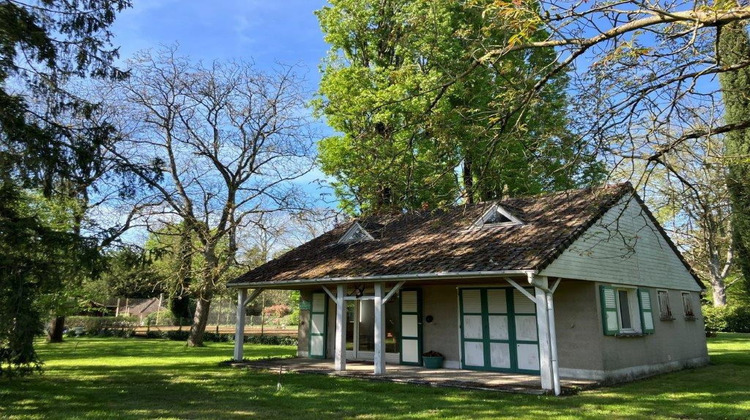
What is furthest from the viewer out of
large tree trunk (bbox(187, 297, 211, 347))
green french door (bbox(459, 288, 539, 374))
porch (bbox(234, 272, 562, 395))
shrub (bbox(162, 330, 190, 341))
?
shrub (bbox(162, 330, 190, 341))

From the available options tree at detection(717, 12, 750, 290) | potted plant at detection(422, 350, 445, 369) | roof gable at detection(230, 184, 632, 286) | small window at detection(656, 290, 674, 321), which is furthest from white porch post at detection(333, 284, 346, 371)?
small window at detection(656, 290, 674, 321)

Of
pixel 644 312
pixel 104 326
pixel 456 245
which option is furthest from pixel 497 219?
pixel 104 326

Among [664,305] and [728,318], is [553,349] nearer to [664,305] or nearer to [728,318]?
[664,305]

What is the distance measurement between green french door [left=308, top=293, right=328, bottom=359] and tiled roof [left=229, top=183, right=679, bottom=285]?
61.9 inches

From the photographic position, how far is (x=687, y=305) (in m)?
15.6

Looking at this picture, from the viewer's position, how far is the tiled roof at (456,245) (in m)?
10.5

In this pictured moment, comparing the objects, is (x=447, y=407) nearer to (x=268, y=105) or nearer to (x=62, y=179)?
(x=62, y=179)

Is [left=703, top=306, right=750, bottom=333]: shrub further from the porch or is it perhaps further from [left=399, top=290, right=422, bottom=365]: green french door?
[left=399, top=290, right=422, bottom=365]: green french door

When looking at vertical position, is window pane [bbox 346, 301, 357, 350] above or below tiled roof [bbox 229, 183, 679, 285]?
below

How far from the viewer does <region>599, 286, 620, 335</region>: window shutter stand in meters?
11.1

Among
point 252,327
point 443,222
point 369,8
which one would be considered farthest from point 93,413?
point 252,327

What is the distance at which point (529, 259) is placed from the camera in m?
9.93

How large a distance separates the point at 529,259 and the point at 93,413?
322 inches

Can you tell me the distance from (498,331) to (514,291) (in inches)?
43.0
